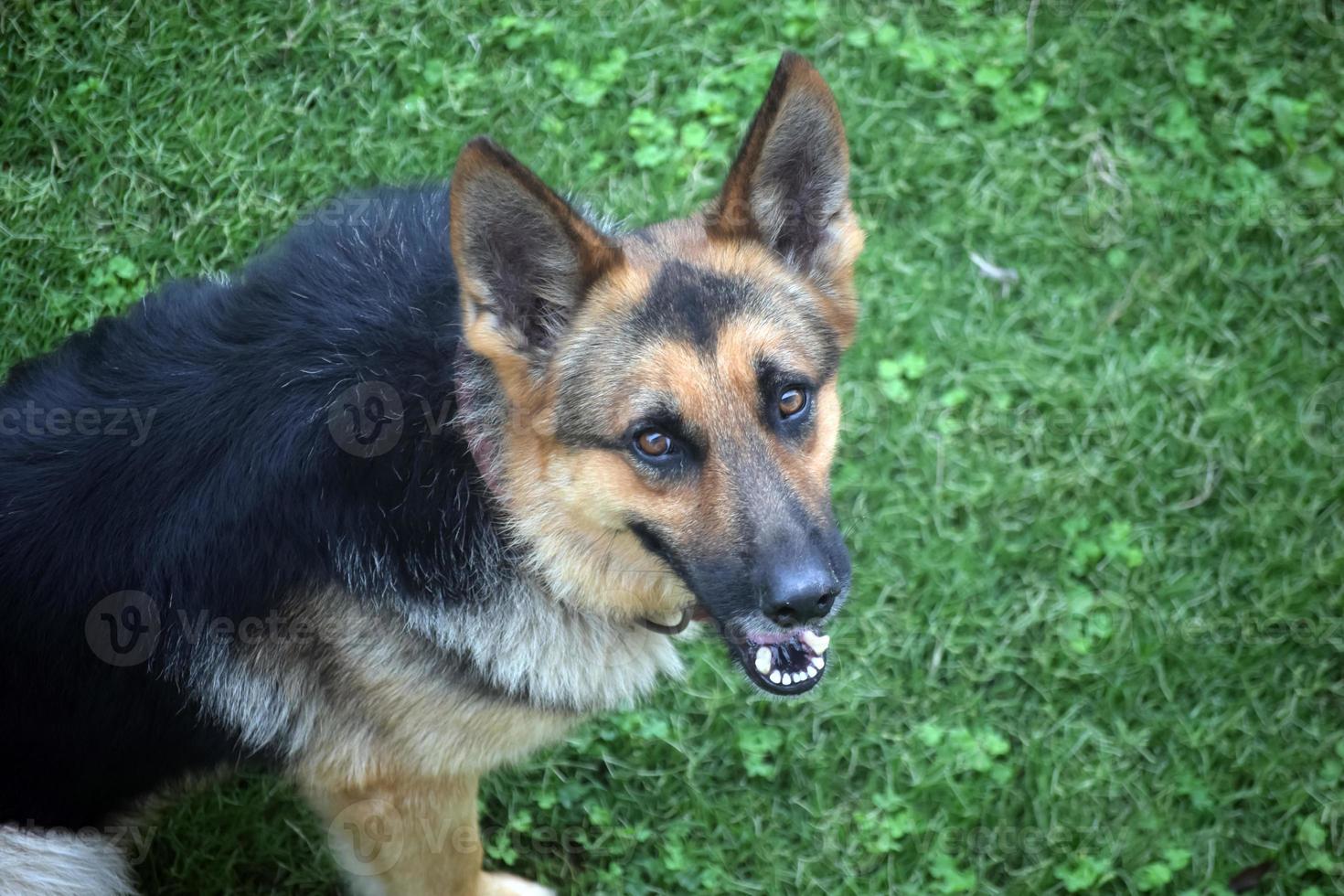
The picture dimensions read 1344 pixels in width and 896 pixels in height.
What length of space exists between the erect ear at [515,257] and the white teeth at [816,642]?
1.15 metres

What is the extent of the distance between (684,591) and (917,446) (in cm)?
222

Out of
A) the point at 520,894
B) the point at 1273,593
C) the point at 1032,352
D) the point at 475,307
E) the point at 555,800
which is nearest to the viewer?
the point at 475,307

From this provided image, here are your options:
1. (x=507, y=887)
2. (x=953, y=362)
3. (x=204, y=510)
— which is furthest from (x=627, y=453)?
(x=953, y=362)

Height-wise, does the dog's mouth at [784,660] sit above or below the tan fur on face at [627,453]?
below

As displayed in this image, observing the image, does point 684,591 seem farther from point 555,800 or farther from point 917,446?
point 917,446

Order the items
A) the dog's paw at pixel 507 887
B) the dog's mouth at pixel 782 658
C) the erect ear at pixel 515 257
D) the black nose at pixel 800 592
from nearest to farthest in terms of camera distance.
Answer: the erect ear at pixel 515 257, the black nose at pixel 800 592, the dog's mouth at pixel 782 658, the dog's paw at pixel 507 887

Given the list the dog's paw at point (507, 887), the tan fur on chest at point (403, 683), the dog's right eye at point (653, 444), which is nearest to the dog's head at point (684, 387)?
the dog's right eye at point (653, 444)

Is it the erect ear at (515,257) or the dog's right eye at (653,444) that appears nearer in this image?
the erect ear at (515,257)

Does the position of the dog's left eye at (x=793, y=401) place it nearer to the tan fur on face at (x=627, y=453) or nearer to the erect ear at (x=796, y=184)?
the tan fur on face at (x=627, y=453)

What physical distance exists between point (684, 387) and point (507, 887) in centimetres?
229

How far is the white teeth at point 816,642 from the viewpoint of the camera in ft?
11.1

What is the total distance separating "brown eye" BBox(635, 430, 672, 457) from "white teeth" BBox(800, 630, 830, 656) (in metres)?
0.75

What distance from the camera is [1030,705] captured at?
4809 mm

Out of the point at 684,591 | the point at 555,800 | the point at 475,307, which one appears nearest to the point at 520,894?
the point at 555,800
